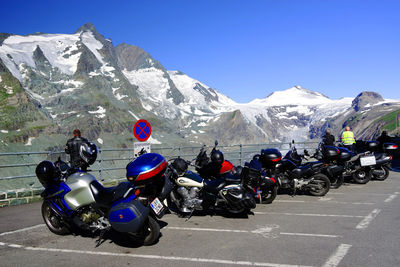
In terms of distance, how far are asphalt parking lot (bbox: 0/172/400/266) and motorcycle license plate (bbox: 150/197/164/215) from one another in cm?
56

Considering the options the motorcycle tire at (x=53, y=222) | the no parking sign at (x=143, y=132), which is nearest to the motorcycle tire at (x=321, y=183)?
the no parking sign at (x=143, y=132)

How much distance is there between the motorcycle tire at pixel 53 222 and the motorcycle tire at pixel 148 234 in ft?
5.04

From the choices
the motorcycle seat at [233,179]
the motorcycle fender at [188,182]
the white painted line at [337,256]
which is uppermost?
the motorcycle seat at [233,179]

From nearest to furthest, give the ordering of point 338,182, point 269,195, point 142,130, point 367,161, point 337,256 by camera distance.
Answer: point 337,256 < point 269,195 < point 142,130 < point 338,182 < point 367,161

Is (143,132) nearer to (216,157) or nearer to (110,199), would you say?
(216,157)

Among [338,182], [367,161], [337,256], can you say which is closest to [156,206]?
[337,256]

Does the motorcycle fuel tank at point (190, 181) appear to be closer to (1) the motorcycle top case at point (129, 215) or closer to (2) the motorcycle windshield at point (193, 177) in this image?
(2) the motorcycle windshield at point (193, 177)

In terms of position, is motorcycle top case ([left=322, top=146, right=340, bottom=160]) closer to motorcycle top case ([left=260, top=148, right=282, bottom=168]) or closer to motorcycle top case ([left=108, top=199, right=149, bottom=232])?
motorcycle top case ([left=260, top=148, right=282, bottom=168])

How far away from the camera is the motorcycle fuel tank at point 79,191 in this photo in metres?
5.30

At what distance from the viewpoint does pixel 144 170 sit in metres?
4.98

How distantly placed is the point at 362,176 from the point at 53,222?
9.49 meters

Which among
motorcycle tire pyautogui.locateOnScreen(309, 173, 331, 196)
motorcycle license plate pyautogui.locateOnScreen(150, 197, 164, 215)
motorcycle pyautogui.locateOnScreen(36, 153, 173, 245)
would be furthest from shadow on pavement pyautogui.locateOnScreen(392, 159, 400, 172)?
motorcycle license plate pyautogui.locateOnScreen(150, 197, 164, 215)

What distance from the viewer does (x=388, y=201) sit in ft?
26.4

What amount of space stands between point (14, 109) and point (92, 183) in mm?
197552
